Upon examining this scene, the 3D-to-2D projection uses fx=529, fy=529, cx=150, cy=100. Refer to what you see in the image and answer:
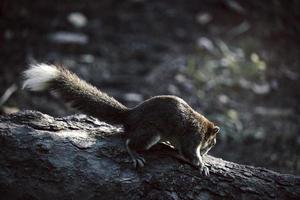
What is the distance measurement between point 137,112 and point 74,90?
570mm

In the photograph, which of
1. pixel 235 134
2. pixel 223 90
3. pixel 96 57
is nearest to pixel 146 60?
pixel 96 57

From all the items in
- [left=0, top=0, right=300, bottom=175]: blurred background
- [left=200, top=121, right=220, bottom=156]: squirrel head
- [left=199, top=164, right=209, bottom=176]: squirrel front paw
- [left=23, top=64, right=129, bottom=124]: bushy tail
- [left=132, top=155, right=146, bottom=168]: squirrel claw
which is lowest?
[left=0, top=0, right=300, bottom=175]: blurred background

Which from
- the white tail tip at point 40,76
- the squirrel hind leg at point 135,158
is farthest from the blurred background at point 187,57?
the squirrel hind leg at point 135,158

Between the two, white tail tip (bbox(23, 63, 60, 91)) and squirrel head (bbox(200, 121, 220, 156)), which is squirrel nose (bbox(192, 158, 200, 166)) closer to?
squirrel head (bbox(200, 121, 220, 156))

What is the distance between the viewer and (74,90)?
4.52 m

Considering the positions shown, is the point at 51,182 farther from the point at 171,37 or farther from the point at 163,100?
the point at 171,37

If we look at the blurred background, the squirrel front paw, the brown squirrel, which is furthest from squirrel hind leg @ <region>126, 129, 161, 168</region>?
the blurred background

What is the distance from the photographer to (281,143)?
764cm

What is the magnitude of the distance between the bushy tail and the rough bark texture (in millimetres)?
202

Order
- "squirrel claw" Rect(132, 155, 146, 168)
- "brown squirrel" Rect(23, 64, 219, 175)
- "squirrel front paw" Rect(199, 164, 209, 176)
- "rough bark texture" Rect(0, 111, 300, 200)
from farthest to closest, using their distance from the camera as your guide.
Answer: "brown squirrel" Rect(23, 64, 219, 175) < "squirrel front paw" Rect(199, 164, 209, 176) < "squirrel claw" Rect(132, 155, 146, 168) < "rough bark texture" Rect(0, 111, 300, 200)

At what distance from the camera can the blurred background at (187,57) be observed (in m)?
7.79

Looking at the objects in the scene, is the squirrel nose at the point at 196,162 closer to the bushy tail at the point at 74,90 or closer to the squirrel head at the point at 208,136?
the squirrel head at the point at 208,136

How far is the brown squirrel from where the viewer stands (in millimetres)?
4426

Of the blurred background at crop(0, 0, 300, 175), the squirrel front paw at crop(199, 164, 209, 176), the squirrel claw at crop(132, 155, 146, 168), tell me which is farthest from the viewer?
the blurred background at crop(0, 0, 300, 175)
